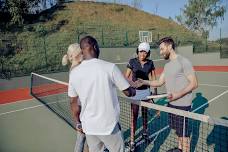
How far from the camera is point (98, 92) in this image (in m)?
2.85

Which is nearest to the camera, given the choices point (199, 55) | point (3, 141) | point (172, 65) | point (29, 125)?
point (172, 65)

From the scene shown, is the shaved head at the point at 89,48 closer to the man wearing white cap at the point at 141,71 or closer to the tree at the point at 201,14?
the man wearing white cap at the point at 141,71

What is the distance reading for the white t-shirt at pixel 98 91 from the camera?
280cm

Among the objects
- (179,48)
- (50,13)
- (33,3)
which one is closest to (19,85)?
(179,48)

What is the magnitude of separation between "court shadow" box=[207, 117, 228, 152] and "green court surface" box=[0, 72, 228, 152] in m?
0.20

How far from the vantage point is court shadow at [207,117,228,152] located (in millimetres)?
5442

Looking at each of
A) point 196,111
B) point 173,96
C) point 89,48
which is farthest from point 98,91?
point 196,111

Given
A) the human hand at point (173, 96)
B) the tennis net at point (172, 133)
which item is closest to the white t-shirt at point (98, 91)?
the tennis net at point (172, 133)

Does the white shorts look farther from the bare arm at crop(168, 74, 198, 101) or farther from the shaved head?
the shaved head

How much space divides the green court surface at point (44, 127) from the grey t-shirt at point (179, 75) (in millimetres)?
1686

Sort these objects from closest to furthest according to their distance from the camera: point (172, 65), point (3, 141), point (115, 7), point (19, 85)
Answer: point (172, 65) → point (3, 141) → point (19, 85) → point (115, 7)

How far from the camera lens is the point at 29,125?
7836 mm

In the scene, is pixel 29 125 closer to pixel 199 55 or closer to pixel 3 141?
pixel 3 141

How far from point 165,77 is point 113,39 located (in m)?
23.2
